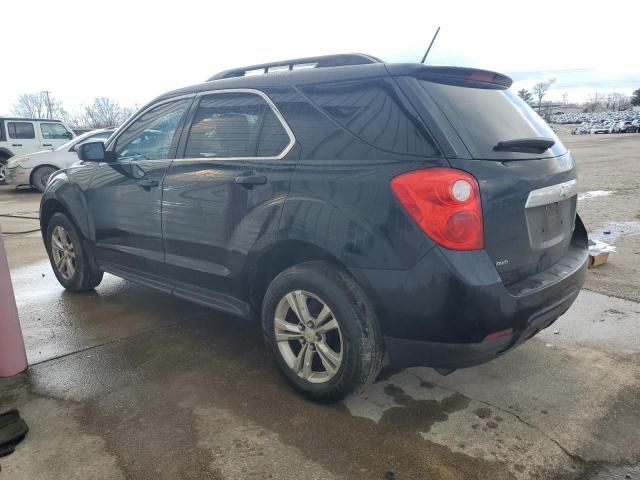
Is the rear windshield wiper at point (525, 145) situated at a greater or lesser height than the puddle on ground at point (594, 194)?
greater

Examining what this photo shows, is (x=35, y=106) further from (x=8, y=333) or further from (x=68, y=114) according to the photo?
(x=8, y=333)

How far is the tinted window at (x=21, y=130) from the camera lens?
1509 centimetres

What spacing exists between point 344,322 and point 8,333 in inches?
84.6

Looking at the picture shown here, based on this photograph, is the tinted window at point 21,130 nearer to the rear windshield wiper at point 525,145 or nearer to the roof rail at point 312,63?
the roof rail at point 312,63

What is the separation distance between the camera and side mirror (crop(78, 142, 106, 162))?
13.4 ft

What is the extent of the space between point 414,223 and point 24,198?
1320cm

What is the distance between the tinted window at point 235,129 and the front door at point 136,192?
22 centimetres

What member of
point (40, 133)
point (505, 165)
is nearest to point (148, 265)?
point (505, 165)

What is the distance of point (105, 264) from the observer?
171 inches

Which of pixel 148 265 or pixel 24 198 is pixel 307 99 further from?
pixel 24 198

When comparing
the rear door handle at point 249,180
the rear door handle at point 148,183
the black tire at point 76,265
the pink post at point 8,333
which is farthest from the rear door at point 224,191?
the black tire at point 76,265

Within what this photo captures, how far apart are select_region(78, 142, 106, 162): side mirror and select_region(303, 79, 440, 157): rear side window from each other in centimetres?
212

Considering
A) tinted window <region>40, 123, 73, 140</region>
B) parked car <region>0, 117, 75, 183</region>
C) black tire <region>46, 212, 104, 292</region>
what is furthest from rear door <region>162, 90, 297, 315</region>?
tinted window <region>40, 123, 73, 140</region>

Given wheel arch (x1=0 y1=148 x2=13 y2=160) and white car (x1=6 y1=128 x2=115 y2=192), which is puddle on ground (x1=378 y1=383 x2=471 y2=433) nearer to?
white car (x1=6 y1=128 x2=115 y2=192)
